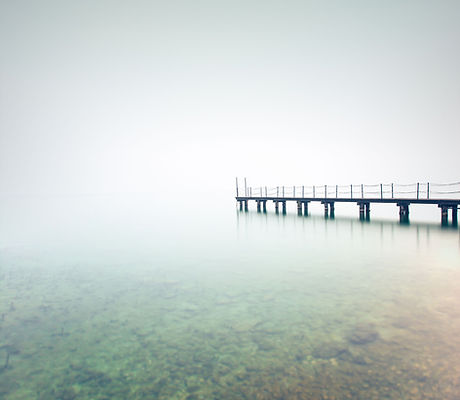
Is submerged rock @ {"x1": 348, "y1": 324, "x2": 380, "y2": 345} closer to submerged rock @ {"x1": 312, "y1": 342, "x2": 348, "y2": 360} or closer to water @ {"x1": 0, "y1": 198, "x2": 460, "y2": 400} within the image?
water @ {"x1": 0, "y1": 198, "x2": 460, "y2": 400}

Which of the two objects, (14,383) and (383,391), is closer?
(383,391)

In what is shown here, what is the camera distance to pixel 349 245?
1847 cm

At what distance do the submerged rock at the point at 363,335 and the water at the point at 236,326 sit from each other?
0.17 feet

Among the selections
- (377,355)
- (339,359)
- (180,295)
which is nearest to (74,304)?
(180,295)

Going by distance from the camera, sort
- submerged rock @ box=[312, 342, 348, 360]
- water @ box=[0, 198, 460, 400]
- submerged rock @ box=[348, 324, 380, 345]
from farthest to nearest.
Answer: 1. submerged rock @ box=[348, 324, 380, 345]
2. submerged rock @ box=[312, 342, 348, 360]
3. water @ box=[0, 198, 460, 400]

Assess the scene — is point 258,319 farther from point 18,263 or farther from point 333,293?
point 18,263

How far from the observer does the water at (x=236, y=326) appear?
538 cm

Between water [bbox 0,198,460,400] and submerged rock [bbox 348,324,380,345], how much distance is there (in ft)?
0.17

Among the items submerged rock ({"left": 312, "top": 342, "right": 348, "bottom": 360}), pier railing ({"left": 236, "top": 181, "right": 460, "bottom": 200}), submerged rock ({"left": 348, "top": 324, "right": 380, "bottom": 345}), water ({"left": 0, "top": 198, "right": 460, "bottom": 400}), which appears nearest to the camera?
water ({"left": 0, "top": 198, "right": 460, "bottom": 400})

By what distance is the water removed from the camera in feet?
17.7

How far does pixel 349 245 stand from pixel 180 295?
457 inches

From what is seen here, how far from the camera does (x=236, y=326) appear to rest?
25.5ft

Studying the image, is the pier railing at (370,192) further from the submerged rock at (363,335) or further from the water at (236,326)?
the submerged rock at (363,335)

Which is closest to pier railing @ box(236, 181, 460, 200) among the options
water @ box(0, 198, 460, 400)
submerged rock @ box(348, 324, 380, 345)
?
water @ box(0, 198, 460, 400)
